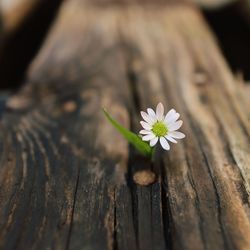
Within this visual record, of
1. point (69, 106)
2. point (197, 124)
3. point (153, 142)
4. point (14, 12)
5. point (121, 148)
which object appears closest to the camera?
point (153, 142)

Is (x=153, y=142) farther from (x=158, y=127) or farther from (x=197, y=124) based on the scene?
(x=197, y=124)

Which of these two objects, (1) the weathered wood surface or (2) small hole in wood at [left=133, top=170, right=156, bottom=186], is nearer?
(1) the weathered wood surface

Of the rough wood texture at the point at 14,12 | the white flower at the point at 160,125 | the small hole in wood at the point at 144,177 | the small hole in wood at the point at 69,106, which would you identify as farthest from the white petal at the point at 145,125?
the rough wood texture at the point at 14,12

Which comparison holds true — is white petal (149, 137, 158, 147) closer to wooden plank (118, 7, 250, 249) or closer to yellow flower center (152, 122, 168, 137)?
yellow flower center (152, 122, 168, 137)

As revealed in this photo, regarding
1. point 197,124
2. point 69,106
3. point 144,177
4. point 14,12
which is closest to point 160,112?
point 144,177

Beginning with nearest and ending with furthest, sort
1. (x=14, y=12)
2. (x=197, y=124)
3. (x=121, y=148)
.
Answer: (x=121, y=148), (x=197, y=124), (x=14, y=12)

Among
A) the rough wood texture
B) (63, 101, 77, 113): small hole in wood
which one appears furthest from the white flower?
the rough wood texture
